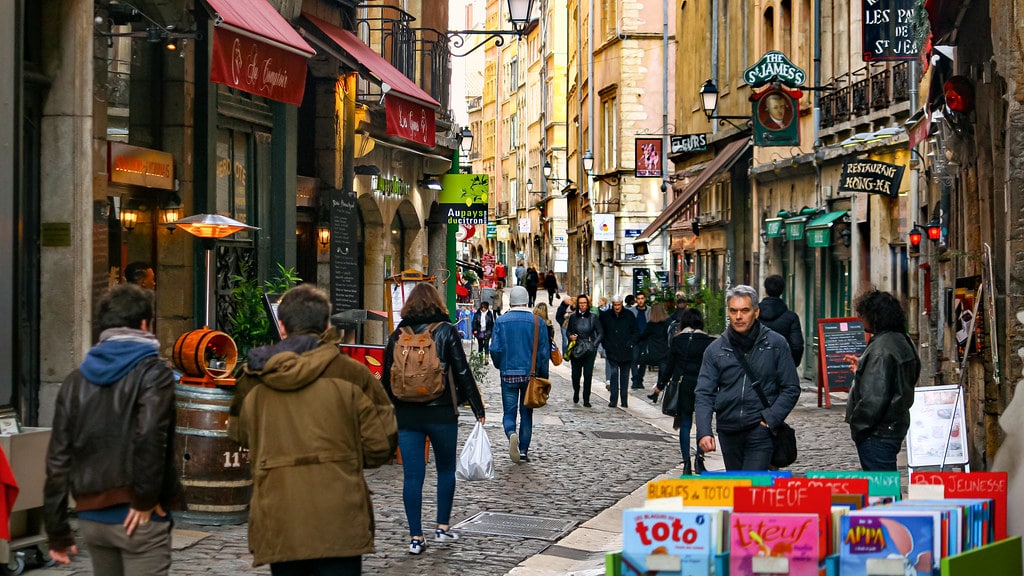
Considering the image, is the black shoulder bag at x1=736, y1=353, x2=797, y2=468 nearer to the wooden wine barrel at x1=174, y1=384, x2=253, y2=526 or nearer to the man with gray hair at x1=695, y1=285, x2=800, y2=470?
the man with gray hair at x1=695, y1=285, x2=800, y2=470

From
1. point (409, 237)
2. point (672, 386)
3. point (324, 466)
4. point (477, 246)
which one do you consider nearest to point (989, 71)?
point (672, 386)

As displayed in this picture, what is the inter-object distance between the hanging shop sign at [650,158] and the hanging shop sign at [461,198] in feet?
38.2

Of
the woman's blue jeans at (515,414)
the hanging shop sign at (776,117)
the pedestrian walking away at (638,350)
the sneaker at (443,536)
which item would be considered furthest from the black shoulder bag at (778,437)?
the hanging shop sign at (776,117)

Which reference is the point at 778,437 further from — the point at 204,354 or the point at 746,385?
the point at 204,354

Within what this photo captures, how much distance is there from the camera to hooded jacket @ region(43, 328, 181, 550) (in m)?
5.83

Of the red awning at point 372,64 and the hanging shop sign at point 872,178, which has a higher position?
the red awning at point 372,64

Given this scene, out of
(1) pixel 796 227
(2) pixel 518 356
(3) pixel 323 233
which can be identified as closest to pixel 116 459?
(2) pixel 518 356

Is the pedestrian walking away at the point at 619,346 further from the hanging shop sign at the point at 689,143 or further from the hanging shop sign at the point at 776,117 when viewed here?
the hanging shop sign at the point at 689,143

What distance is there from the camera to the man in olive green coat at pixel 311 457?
6020 millimetres

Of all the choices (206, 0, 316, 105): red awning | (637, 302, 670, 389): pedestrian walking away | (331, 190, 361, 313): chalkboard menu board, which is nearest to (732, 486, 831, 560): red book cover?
(206, 0, 316, 105): red awning

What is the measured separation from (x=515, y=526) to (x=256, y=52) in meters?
4.42

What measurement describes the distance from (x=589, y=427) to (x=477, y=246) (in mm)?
110078

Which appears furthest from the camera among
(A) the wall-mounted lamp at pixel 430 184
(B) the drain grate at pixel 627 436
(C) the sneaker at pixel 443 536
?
(A) the wall-mounted lamp at pixel 430 184

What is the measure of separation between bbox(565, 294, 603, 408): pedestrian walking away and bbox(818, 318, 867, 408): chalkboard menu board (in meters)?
3.56
